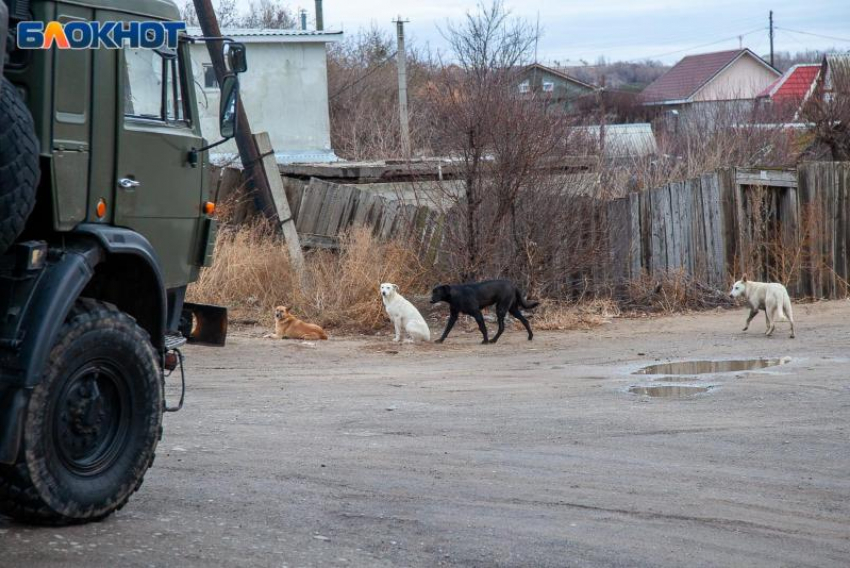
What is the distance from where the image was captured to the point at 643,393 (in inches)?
408

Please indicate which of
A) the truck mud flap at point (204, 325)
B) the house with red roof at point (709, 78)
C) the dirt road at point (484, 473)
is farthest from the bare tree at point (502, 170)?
the house with red roof at point (709, 78)

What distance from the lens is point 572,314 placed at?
1666 cm

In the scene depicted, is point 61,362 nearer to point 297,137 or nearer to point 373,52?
point 297,137

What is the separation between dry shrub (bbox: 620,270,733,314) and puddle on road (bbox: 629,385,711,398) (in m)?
7.05

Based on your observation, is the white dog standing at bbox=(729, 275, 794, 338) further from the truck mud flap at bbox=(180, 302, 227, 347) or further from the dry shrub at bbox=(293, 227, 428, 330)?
the truck mud flap at bbox=(180, 302, 227, 347)

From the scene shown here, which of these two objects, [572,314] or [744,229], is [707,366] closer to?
[572,314]

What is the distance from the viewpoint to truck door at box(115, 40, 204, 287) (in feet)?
20.0

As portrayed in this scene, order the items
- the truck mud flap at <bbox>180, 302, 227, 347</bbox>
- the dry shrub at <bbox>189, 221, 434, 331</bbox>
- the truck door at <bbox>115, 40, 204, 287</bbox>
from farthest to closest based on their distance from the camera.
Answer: the dry shrub at <bbox>189, 221, 434, 331</bbox>
the truck mud flap at <bbox>180, 302, 227, 347</bbox>
the truck door at <bbox>115, 40, 204, 287</bbox>

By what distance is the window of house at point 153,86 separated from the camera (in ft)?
20.6

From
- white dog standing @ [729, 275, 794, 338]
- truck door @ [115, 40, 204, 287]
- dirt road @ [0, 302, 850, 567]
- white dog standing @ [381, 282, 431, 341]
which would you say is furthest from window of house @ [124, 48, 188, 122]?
white dog standing @ [729, 275, 794, 338]

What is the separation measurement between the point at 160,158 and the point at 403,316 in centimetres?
846

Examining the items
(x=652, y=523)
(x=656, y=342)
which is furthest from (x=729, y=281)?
(x=652, y=523)

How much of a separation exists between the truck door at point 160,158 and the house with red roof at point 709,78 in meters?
65.0

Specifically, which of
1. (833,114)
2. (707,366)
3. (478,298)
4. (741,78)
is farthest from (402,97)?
(741,78)
